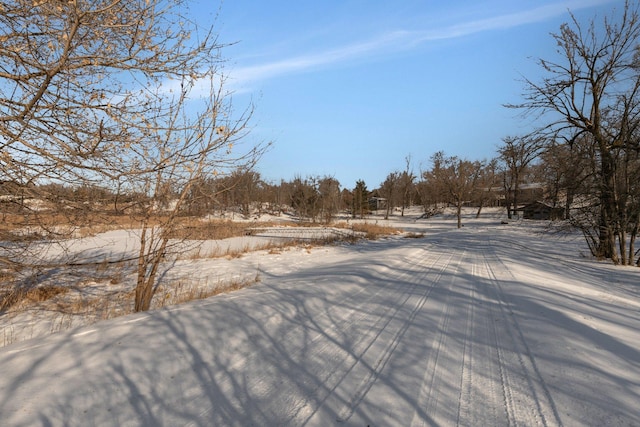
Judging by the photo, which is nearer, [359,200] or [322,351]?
[322,351]

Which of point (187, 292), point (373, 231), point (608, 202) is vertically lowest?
point (373, 231)

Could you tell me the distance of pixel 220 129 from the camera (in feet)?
16.3

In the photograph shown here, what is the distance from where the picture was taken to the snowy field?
2906mm

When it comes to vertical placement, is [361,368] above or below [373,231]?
above

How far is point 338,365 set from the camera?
3.77 metres

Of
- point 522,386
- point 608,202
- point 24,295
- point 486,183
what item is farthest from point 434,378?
point 486,183

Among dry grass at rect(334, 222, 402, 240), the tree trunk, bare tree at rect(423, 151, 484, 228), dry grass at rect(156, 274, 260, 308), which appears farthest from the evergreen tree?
dry grass at rect(156, 274, 260, 308)

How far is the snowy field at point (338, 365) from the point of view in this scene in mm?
2906

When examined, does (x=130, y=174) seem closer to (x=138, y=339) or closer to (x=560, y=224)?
(x=138, y=339)

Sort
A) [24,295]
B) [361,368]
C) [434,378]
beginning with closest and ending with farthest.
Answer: [434,378] → [361,368] → [24,295]

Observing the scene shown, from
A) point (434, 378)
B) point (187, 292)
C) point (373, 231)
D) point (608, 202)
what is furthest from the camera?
point (373, 231)

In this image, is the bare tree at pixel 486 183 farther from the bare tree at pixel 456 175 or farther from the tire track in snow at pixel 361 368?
the tire track in snow at pixel 361 368

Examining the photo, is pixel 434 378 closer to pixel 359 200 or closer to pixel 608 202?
pixel 608 202

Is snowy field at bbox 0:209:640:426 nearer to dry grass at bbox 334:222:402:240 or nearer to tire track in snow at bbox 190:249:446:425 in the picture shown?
tire track in snow at bbox 190:249:446:425
